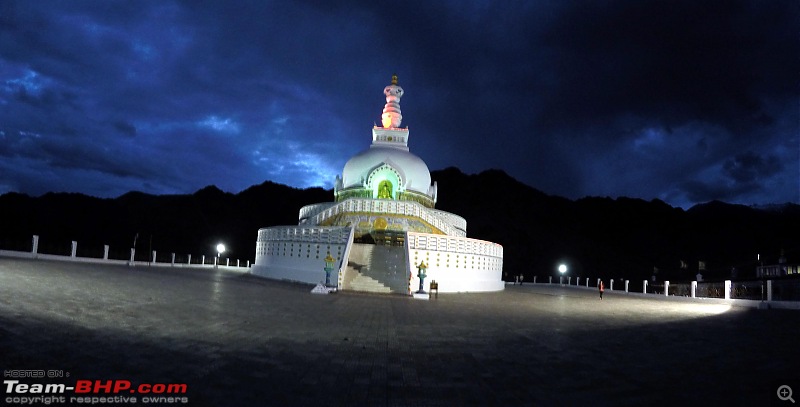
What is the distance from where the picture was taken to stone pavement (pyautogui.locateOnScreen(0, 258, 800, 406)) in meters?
6.05

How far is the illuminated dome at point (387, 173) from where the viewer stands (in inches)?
1575

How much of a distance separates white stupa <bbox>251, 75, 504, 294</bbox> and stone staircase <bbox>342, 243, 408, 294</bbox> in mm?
51

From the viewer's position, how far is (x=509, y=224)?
111812 mm

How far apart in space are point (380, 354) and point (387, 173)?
1266 inches

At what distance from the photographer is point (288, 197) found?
128500mm

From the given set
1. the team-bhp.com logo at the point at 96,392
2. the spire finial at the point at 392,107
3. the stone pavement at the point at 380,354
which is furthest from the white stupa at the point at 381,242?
the team-bhp.com logo at the point at 96,392

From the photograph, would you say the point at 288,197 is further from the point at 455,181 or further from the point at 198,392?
the point at 198,392

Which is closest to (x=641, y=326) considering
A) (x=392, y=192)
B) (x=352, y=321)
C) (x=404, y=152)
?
(x=352, y=321)

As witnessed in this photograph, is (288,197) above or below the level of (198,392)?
above

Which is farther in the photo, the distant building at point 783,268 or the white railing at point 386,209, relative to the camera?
the distant building at point 783,268

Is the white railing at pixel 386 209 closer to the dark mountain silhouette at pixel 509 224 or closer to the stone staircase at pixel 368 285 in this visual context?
the stone staircase at pixel 368 285

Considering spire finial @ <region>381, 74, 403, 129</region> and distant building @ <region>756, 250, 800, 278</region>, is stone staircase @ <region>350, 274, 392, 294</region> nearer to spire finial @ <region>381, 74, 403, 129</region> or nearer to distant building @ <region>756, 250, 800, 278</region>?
spire finial @ <region>381, 74, 403, 129</region>

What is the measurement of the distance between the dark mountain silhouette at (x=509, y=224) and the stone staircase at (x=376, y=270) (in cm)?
6340

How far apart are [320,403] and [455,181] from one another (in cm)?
12943
